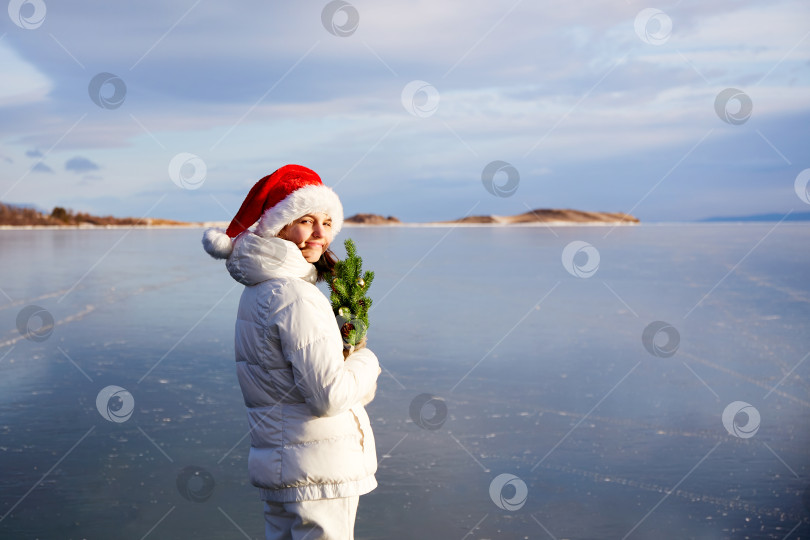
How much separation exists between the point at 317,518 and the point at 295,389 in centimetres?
41

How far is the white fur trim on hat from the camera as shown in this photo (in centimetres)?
258

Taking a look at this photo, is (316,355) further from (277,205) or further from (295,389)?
(277,205)

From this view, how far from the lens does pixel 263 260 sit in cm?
244

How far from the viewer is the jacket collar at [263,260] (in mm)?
2436

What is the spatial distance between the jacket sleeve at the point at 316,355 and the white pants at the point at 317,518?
31cm

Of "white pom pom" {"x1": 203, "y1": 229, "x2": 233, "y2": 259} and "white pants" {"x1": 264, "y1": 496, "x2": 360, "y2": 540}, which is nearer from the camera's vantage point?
"white pants" {"x1": 264, "y1": 496, "x2": 360, "y2": 540}

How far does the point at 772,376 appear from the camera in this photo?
7.49 metres

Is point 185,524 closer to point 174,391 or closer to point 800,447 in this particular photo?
point 174,391

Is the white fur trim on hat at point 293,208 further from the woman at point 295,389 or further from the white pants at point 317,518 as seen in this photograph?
the white pants at point 317,518

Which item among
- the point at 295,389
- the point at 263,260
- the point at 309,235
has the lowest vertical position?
the point at 295,389

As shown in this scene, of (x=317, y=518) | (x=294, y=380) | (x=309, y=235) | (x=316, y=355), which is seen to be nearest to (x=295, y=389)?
(x=294, y=380)

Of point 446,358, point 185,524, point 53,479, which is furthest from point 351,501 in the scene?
point 446,358

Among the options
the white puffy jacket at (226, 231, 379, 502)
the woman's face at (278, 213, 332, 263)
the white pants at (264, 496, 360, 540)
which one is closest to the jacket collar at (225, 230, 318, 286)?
the white puffy jacket at (226, 231, 379, 502)

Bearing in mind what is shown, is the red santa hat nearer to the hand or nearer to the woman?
the woman
